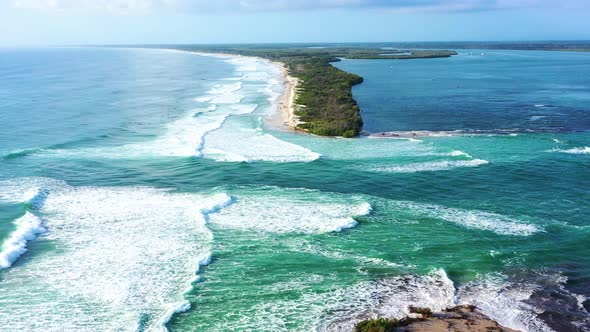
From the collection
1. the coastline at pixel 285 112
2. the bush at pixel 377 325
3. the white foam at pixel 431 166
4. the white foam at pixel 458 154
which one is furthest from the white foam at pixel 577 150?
the bush at pixel 377 325

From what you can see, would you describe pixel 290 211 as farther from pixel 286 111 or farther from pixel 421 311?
pixel 286 111

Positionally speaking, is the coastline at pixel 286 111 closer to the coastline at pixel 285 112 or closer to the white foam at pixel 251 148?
the coastline at pixel 285 112

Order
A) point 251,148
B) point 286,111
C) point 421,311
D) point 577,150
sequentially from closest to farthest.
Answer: point 421,311 → point 577,150 → point 251,148 → point 286,111

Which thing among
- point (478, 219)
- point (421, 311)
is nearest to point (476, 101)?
point (478, 219)

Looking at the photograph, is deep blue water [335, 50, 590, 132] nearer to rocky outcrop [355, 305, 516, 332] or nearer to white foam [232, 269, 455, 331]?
white foam [232, 269, 455, 331]

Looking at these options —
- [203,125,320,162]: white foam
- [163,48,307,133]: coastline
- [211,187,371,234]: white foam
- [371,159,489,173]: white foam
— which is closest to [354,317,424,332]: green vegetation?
[211,187,371,234]: white foam

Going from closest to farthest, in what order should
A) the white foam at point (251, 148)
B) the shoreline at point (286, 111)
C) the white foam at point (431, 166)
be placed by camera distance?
1. the white foam at point (431, 166)
2. the white foam at point (251, 148)
3. the shoreline at point (286, 111)
